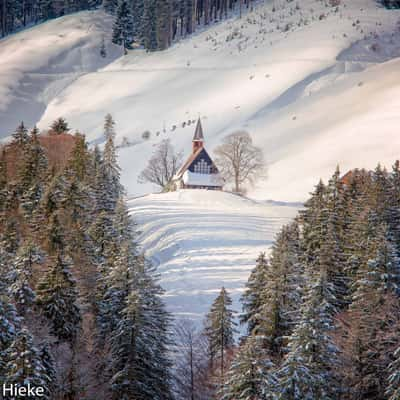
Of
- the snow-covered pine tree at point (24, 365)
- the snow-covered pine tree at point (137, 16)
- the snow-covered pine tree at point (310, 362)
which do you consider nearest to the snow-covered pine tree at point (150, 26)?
the snow-covered pine tree at point (137, 16)

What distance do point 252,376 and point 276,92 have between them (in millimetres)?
62921

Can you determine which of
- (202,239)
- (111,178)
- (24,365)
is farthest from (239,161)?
(24,365)

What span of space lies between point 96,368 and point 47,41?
346ft

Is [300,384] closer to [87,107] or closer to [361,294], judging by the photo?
[361,294]

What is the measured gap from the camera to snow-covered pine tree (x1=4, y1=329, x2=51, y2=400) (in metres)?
19.5

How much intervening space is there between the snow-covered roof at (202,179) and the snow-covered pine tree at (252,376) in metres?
44.0

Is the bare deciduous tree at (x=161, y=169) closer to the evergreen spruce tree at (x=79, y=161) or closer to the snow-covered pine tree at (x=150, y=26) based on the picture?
the evergreen spruce tree at (x=79, y=161)

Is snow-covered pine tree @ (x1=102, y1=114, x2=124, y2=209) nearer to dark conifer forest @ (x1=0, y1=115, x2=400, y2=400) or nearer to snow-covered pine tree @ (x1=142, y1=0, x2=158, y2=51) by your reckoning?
dark conifer forest @ (x1=0, y1=115, x2=400, y2=400)

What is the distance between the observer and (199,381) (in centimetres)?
2581

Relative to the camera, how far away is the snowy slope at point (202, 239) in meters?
37.0

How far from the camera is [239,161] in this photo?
62469 millimetres

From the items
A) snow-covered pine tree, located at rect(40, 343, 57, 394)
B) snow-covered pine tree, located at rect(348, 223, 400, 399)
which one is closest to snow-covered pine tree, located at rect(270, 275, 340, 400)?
snow-covered pine tree, located at rect(348, 223, 400, 399)

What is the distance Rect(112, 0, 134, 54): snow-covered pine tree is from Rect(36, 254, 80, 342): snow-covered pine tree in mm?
96031

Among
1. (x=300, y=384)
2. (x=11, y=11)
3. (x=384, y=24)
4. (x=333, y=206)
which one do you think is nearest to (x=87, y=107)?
(x=384, y=24)
